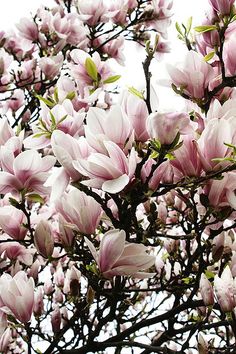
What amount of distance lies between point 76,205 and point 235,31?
624 mm

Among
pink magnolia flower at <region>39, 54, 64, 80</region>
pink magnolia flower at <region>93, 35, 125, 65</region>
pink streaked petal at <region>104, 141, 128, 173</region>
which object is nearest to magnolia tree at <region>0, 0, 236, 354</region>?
pink streaked petal at <region>104, 141, 128, 173</region>

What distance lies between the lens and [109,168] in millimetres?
1032

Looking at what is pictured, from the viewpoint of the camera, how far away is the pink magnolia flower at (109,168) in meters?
1.03

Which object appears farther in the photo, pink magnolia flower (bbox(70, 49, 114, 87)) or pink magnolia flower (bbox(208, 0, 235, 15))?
pink magnolia flower (bbox(70, 49, 114, 87))

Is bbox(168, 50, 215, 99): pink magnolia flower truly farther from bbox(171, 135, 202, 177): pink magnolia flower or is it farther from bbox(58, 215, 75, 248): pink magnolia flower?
bbox(58, 215, 75, 248): pink magnolia flower

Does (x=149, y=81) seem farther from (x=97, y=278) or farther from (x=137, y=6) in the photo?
(x=137, y=6)

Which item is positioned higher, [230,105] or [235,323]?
[230,105]

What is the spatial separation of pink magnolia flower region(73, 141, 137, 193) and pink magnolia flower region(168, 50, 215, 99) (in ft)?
1.16

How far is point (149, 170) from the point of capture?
1128 mm

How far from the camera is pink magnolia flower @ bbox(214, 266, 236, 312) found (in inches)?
45.4

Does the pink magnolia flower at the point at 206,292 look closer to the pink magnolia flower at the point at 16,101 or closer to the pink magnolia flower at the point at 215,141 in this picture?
the pink magnolia flower at the point at 215,141

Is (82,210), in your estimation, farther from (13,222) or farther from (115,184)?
(13,222)

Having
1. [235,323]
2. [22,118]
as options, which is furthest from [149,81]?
[22,118]

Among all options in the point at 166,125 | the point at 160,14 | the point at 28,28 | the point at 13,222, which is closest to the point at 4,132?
the point at 13,222
